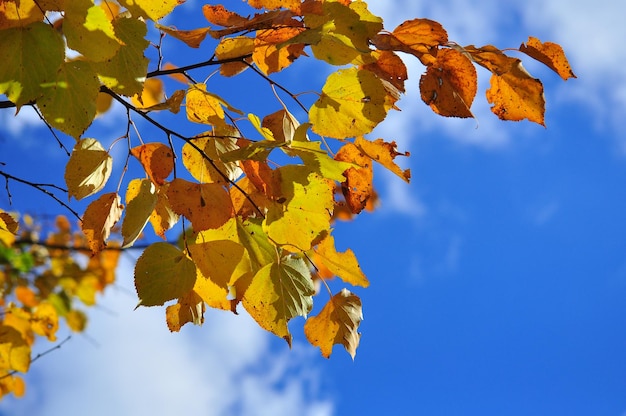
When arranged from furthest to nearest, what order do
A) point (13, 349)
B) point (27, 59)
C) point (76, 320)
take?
point (76, 320)
point (13, 349)
point (27, 59)

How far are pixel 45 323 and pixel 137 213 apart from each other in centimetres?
197

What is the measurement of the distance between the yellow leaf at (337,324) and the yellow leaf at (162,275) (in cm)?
26

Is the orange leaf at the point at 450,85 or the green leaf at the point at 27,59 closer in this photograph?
the green leaf at the point at 27,59

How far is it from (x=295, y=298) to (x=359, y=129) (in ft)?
0.87

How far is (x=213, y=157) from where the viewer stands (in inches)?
35.5

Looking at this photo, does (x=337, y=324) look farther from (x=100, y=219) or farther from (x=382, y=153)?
(x=100, y=219)

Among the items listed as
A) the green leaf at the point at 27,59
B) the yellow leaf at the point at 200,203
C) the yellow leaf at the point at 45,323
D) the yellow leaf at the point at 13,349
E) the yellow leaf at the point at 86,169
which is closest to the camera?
the green leaf at the point at 27,59

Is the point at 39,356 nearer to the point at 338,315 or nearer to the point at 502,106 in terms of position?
the point at 338,315

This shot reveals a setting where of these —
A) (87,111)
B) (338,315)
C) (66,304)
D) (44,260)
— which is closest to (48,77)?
(87,111)

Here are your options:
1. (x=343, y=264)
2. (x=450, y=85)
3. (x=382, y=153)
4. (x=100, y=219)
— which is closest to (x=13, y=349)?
(x=100, y=219)

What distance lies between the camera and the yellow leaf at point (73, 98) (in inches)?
28.2

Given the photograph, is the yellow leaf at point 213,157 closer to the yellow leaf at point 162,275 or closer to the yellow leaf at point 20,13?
the yellow leaf at point 162,275

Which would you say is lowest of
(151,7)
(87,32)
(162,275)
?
(162,275)

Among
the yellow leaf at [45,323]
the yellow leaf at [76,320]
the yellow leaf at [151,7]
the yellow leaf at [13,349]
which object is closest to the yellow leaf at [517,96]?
the yellow leaf at [151,7]
